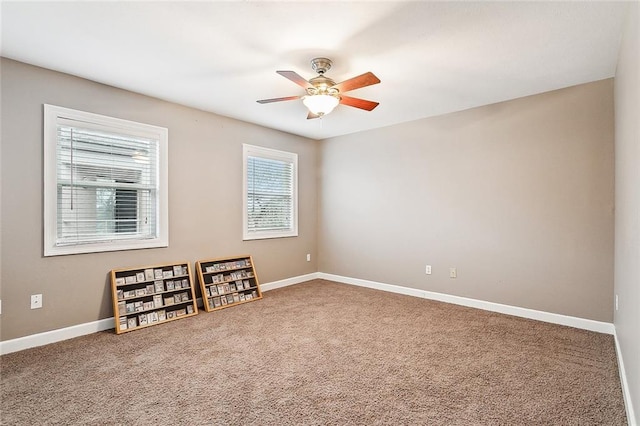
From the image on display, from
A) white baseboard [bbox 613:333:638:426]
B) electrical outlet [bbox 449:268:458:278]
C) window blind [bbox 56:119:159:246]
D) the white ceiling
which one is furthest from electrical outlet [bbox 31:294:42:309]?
electrical outlet [bbox 449:268:458:278]

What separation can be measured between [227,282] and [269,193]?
1527mm

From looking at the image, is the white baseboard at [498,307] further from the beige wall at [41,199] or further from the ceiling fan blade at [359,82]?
the ceiling fan blade at [359,82]

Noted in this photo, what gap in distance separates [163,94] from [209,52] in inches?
50.4

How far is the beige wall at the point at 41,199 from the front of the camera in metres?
2.84

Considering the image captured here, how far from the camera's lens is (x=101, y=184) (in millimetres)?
3361

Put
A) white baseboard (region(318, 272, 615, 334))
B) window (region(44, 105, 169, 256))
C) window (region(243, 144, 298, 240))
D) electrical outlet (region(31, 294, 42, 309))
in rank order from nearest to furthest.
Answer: electrical outlet (region(31, 294, 42, 309))
window (region(44, 105, 169, 256))
white baseboard (region(318, 272, 615, 334))
window (region(243, 144, 298, 240))

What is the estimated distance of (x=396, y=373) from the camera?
8.03 ft

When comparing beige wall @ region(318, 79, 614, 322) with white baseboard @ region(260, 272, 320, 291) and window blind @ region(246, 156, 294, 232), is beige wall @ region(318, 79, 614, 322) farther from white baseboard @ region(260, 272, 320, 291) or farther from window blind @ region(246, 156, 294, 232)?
window blind @ region(246, 156, 294, 232)

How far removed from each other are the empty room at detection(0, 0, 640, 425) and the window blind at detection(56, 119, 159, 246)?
2 centimetres

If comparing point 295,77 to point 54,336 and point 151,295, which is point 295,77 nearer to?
point 151,295

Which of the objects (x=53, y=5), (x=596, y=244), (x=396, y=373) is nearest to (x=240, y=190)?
(x=53, y=5)

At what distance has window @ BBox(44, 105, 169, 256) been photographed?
3057 mm

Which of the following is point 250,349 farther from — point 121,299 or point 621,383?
point 621,383

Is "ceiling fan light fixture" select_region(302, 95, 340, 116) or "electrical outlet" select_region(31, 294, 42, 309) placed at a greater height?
"ceiling fan light fixture" select_region(302, 95, 340, 116)
